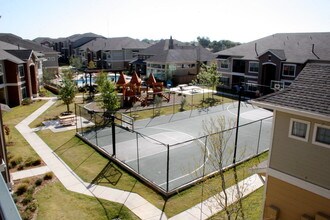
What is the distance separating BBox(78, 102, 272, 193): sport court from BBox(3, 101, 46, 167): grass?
503 cm

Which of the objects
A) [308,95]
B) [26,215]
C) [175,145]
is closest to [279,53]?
[175,145]

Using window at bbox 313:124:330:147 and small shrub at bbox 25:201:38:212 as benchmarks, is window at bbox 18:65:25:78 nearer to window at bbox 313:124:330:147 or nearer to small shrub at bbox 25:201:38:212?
small shrub at bbox 25:201:38:212

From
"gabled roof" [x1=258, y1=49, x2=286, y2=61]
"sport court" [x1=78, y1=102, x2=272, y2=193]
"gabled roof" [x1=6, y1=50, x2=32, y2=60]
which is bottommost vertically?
"sport court" [x1=78, y1=102, x2=272, y2=193]

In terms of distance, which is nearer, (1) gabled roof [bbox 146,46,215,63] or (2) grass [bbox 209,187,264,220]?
(2) grass [bbox 209,187,264,220]

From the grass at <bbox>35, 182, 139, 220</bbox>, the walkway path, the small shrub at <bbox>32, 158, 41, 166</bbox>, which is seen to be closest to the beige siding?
the walkway path

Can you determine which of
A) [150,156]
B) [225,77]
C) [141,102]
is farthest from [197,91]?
[150,156]

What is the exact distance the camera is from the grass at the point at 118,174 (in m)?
15.6

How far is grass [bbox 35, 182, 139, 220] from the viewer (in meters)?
14.3

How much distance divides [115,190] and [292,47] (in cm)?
3953

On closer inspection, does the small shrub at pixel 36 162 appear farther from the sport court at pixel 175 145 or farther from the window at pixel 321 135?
the window at pixel 321 135

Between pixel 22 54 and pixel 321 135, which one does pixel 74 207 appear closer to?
pixel 321 135

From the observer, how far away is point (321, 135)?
10.9 metres

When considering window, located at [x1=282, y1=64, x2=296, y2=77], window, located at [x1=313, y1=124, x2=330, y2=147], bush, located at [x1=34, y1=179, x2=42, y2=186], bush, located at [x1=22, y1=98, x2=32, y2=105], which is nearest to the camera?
window, located at [x1=313, y1=124, x2=330, y2=147]

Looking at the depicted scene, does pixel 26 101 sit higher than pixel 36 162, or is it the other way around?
pixel 26 101
